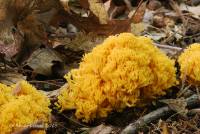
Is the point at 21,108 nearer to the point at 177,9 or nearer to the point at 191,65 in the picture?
the point at 191,65

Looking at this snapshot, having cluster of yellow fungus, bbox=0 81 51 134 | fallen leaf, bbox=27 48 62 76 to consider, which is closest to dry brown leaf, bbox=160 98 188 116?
cluster of yellow fungus, bbox=0 81 51 134

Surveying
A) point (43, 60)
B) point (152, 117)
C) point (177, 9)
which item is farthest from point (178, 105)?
point (177, 9)

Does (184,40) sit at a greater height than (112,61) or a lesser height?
lesser

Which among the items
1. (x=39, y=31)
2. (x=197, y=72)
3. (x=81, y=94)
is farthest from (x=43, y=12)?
(x=197, y=72)

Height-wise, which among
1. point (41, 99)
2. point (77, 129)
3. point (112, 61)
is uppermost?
point (112, 61)

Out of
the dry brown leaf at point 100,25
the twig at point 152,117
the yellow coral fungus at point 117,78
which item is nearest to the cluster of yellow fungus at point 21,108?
the yellow coral fungus at point 117,78

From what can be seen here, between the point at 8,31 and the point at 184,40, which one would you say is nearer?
the point at 8,31

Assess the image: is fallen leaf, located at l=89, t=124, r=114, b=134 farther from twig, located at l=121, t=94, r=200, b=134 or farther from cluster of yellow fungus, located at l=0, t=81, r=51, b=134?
cluster of yellow fungus, located at l=0, t=81, r=51, b=134

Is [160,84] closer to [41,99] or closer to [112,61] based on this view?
[112,61]

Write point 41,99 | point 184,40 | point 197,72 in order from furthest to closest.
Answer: point 184,40, point 197,72, point 41,99
